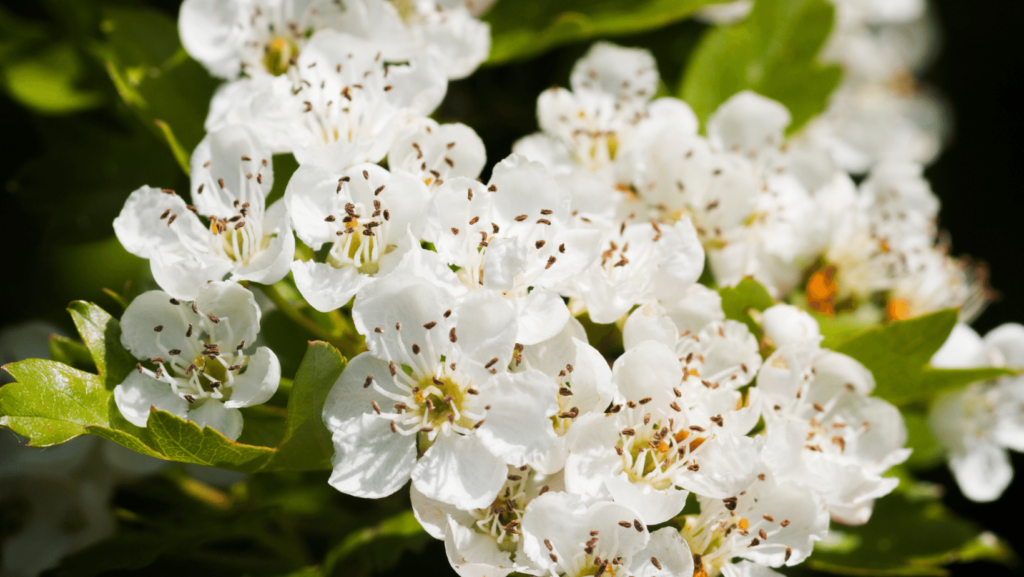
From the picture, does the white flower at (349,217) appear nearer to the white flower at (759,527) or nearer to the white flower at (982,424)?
the white flower at (759,527)

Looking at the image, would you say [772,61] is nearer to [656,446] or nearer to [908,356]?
[908,356]

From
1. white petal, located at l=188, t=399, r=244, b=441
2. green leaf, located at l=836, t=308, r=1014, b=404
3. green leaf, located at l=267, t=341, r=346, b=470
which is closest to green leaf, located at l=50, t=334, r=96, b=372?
white petal, located at l=188, t=399, r=244, b=441

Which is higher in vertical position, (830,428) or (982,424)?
(830,428)

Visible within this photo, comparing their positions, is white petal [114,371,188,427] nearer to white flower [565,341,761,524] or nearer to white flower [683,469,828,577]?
white flower [565,341,761,524]

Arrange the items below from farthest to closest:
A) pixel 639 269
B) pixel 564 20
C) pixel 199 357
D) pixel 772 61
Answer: pixel 772 61 → pixel 564 20 → pixel 639 269 → pixel 199 357

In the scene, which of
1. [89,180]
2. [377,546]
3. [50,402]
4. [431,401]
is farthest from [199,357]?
[89,180]

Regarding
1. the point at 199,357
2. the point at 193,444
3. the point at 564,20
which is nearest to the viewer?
the point at 193,444

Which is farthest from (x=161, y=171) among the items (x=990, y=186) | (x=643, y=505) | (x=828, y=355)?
(x=990, y=186)
